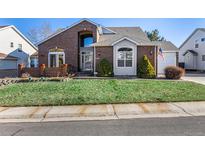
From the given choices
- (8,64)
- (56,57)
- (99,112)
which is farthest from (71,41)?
(99,112)

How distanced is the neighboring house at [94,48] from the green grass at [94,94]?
24.6ft

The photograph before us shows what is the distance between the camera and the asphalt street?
23.0 feet

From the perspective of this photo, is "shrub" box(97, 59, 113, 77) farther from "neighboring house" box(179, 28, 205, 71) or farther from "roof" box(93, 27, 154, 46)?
"neighboring house" box(179, 28, 205, 71)

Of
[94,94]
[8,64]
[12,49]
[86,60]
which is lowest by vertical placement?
[94,94]

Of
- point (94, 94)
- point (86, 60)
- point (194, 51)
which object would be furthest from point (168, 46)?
point (94, 94)

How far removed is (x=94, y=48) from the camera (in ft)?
78.2

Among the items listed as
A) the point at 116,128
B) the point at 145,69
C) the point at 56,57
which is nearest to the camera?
the point at 116,128

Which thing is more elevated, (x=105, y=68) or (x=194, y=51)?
(x=194, y=51)

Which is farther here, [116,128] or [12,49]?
[12,49]

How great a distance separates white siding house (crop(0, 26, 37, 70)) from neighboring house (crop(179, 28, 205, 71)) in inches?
938

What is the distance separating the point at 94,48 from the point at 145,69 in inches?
196

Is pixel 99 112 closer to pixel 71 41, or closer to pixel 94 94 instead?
pixel 94 94

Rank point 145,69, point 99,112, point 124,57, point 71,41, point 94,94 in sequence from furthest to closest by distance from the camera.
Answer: point 71,41
point 124,57
point 145,69
point 94,94
point 99,112

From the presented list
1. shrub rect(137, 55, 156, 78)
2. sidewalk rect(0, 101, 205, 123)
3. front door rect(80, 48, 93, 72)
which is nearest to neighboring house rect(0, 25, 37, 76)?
front door rect(80, 48, 93, 72)
